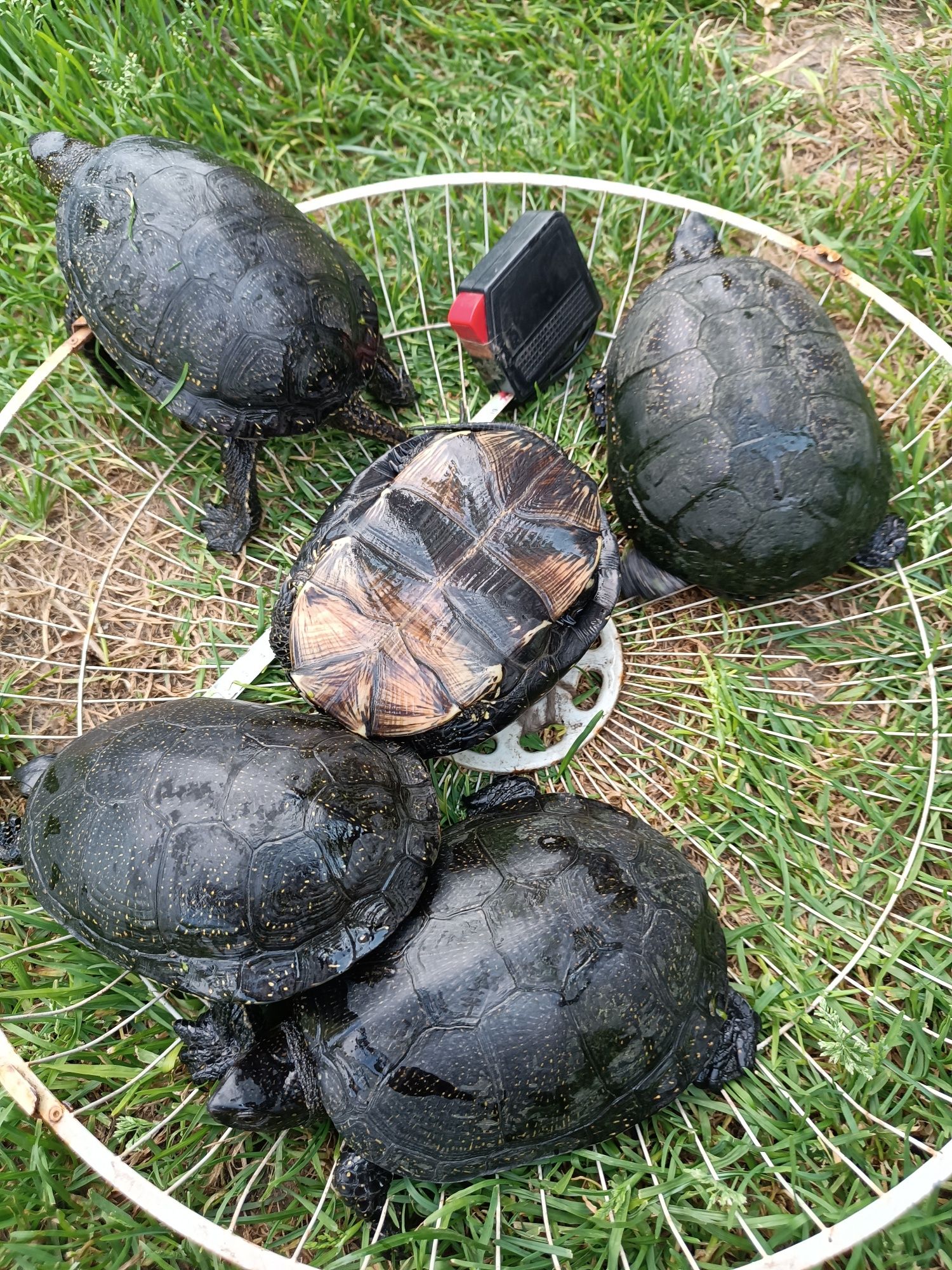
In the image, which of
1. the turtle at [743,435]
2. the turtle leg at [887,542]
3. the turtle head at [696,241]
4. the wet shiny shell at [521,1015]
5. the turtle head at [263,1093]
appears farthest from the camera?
the turtle head at [696,241]

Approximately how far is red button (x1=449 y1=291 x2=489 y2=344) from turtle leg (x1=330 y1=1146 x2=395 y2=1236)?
2196mm

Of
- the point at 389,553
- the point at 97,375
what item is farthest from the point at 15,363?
the point at 389,553

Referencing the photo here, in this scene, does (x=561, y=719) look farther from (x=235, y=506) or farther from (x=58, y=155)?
(x=58, y=155)

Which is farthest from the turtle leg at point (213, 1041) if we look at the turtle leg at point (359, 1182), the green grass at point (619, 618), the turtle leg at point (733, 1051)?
the turtle leg at point (733, 1051)

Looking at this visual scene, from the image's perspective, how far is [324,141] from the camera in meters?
3.19

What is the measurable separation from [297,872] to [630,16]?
132 inches

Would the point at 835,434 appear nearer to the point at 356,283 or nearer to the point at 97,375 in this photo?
the point at 356,283

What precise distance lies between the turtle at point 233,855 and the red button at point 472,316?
1.31 m

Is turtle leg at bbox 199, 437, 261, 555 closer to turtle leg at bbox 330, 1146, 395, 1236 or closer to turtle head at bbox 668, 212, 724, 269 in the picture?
turtle head at bbox 668, 212, 724, 269

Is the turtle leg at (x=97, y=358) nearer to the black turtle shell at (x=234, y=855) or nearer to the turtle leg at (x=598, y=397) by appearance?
the black turtle shell at (x=234, y=855)

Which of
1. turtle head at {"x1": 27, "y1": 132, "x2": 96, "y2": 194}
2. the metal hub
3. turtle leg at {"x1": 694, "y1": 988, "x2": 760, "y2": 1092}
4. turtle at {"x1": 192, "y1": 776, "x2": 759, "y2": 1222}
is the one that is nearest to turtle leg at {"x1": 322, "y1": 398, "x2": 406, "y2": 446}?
the metal hub

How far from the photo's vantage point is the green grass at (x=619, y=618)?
6.81 ft

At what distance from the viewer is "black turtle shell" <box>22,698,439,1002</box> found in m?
1.91

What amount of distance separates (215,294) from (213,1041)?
1935 millimetres
